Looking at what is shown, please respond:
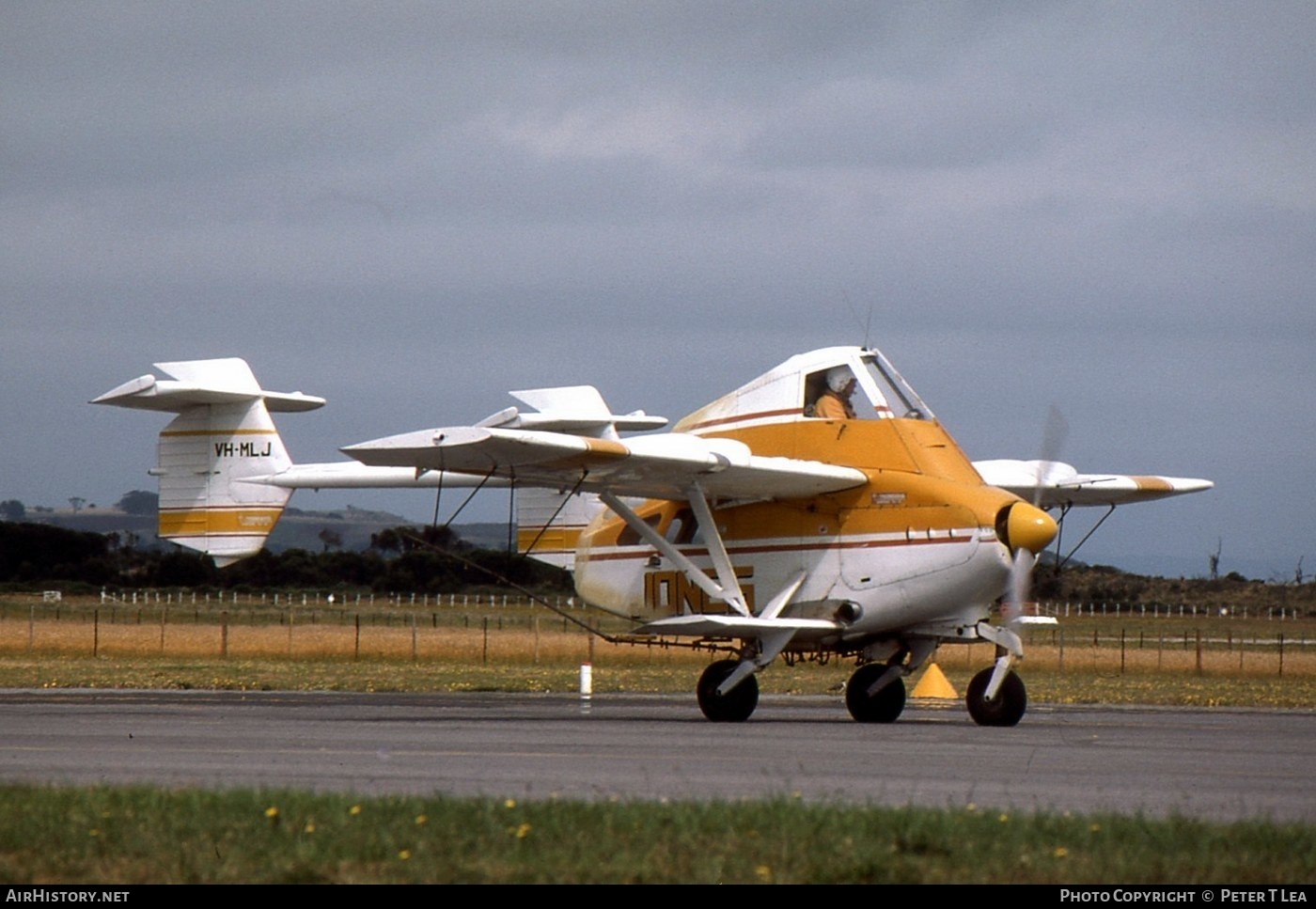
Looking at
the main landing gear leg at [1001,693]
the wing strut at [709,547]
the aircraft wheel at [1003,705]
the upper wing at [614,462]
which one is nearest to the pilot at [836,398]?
the upper wing at [614,462]

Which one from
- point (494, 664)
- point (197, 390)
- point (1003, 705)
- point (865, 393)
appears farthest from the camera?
point (494, 664)

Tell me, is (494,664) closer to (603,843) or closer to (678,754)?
(678,754)

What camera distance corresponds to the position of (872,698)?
75.4 feet

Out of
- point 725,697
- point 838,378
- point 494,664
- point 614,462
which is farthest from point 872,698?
point 494,664

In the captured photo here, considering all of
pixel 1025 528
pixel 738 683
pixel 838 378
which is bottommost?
pixel 738 683

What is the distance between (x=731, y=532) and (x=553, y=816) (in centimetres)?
1396

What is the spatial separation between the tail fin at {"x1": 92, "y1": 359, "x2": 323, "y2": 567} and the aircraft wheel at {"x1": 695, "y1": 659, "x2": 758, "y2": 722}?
858 cm

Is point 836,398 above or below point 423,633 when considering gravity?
above

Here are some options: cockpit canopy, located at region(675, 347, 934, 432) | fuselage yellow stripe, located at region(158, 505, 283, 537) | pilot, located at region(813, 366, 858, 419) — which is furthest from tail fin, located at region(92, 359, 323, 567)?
pilot, located at region(813, 366, 858, 419)

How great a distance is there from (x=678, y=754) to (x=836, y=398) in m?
8.23

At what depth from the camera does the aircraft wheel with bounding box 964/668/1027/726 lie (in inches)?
846

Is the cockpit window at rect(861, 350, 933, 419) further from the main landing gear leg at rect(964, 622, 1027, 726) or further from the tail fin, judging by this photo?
the tail fin
